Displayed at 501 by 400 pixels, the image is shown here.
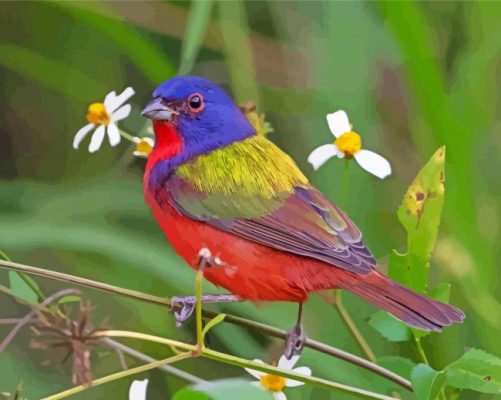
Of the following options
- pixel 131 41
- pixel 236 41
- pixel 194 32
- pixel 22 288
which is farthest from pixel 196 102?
pixel 236 41

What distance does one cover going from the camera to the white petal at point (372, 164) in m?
0.81

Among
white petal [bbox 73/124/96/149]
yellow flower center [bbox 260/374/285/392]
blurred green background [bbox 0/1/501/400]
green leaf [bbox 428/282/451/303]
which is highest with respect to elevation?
blurred green background [bbox 0/1/501/400]

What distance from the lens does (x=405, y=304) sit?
731mm

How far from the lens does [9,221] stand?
1.40 metres

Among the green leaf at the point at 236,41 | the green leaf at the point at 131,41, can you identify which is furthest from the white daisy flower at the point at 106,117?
the green leaf at the point at 236,41

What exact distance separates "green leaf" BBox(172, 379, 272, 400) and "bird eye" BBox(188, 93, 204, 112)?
0.76 ft

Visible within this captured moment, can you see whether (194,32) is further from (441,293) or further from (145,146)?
(441,293)

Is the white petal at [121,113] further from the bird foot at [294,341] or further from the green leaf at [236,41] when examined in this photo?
the green leaf at [236,41]

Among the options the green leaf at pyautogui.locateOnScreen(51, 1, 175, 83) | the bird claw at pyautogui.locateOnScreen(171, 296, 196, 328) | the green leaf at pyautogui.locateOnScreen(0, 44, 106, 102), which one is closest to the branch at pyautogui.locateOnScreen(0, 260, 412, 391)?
the bird claw at pyautogui.locateOnScreen(171, 296, 196, 328)

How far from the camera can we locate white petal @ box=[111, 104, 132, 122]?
808 mm

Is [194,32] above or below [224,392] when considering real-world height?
above

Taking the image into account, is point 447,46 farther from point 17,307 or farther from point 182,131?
point 182,131

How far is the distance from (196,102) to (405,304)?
0.23 meters

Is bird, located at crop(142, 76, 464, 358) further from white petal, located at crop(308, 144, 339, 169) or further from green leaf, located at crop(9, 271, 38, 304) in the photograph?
green leaf, located at crop(9, 271, 38, 304)
